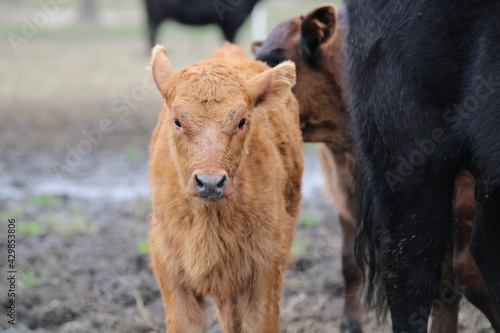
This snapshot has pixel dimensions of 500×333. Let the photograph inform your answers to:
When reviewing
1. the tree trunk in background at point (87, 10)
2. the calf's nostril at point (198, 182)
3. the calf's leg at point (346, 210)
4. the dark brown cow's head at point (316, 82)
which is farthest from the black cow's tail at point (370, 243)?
the tree trunk in background at point (87, 10)

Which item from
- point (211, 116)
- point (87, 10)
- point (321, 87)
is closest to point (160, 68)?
point (211, 116)

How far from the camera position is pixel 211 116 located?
149 inches

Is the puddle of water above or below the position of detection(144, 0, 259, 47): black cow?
below

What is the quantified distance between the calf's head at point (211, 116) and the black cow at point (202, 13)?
34.6 ft

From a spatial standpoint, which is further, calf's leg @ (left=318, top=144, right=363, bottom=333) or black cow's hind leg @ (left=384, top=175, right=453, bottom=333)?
calf's leg @ (left=318, top=144, right=363, bottom=333)

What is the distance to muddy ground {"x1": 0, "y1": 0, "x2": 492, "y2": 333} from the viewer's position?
555 centimetres

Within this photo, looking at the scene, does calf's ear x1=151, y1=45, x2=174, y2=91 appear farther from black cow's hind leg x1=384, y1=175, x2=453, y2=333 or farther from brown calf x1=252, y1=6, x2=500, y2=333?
brown calf x1=252, y1=6, x2=500, y2=333

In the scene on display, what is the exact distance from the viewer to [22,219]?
7.51 m

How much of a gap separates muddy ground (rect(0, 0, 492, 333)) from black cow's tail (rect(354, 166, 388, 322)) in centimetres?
114

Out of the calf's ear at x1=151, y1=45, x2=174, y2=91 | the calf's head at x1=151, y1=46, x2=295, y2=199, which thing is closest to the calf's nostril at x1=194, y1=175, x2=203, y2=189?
the calf's head at x1=151, y1=46, x2=295, y2=199

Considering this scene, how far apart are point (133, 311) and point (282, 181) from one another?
73.1 inches

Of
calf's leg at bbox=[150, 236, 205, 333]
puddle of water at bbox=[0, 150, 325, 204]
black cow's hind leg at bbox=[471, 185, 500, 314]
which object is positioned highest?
puddle of water at bbox=[0, 150, 325, 204]

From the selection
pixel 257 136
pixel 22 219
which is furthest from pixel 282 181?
pixel 22 219

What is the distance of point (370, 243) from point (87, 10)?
29023 millimetres
